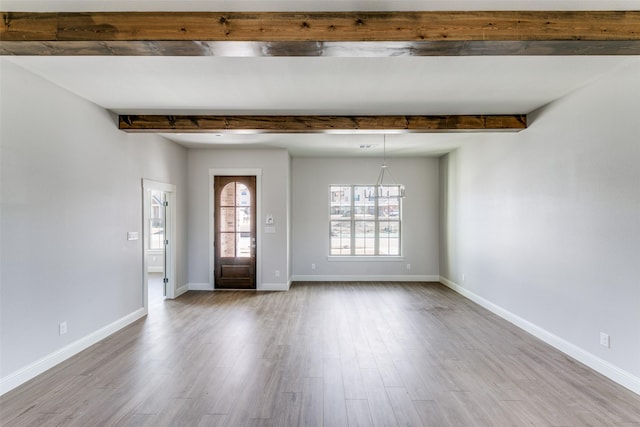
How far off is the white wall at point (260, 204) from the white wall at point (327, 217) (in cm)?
92

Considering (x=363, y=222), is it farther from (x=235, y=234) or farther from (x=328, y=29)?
(x=328, y=29)

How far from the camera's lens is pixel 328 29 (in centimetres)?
211

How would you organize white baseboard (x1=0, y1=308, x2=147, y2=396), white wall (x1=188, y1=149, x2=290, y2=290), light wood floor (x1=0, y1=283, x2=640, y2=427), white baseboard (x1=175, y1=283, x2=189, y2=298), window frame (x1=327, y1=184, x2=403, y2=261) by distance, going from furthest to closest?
window frame (x1=327, y1=184, x2=403, y2=261)
white wall (x1=188, y1=149, x2=290, y2=290)
white baseboard (x1=175, y1=283, x2=189, y2=298)
white baseboard (x1=0, y1=308, x2=147, y2=396)
light wood floor (x1=0, y1=283, x2=640, y2=427)

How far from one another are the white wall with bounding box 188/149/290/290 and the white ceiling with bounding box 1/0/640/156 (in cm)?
227

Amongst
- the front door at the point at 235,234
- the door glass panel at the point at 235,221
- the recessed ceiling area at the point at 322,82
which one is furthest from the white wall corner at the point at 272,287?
the recessed ceiling area at the point at 322,82

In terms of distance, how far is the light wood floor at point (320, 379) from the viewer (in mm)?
2416

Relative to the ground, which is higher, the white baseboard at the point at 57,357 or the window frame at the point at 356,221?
the window frame at the point at 356,221

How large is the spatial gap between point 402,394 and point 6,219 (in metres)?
3.80

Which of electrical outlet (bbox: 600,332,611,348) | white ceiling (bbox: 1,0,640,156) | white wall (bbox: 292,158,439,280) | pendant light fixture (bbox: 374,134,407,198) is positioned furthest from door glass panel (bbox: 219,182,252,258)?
electrical outlet (bbox: 600,332,611,348)

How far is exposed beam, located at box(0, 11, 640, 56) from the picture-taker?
83.4 inches

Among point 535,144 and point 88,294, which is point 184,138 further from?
point 535,144

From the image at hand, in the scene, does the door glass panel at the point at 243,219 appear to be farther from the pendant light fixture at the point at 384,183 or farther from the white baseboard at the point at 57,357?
the pendant light fixture at the point at 384,183

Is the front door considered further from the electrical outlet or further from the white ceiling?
the electrical outlet

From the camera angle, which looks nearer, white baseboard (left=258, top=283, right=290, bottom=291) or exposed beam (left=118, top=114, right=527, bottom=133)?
exposed beam (left=118, top=114, right=527, bottom=133)
